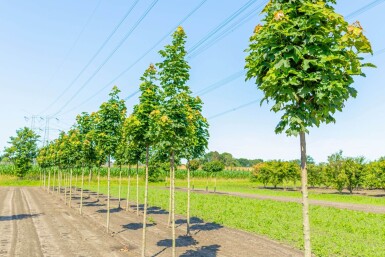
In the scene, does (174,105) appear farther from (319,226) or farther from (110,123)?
(319,226)

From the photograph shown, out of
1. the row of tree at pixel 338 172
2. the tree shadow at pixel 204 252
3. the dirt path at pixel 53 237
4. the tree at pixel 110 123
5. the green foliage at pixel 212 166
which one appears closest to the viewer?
the tree shadow at pixel 204 252

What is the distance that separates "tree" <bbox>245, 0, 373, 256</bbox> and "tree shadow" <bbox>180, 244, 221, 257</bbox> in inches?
343

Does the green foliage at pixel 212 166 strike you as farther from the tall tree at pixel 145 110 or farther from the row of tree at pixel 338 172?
the tall tree at pixel 145 110

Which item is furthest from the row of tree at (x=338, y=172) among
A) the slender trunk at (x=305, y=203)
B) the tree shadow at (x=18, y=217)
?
the slender trunk at (x=305, y=203)

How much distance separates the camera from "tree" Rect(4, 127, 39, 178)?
7362 centimetres

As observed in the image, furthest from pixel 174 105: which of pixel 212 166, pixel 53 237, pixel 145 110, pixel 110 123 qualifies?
pixel 212 166

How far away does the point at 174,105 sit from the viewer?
12.3 m

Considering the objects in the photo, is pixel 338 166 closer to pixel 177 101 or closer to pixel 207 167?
pixel 207 167

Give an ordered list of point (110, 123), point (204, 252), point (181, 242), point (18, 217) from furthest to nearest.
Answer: point (18, 217) → point (110, 123) → point (181, 242) → point (204, 252)

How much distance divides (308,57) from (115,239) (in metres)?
14.9

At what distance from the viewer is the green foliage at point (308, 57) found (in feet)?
20.2

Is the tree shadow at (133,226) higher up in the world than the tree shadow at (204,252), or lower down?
lower down

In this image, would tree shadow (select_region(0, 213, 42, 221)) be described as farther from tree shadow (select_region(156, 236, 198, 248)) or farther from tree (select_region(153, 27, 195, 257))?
tree (select_region(153, 27, 195, 257))

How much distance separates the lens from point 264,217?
80.0 feet
